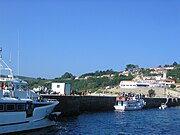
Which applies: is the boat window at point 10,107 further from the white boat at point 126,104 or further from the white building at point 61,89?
the white boat at point 126,104

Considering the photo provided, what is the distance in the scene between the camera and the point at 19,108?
133ft

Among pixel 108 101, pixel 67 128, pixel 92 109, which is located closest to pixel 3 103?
pixel 67 128

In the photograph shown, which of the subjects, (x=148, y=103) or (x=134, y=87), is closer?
(x=148, y=103)

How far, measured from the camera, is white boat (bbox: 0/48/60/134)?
3872cm

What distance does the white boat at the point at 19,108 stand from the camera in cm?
3872

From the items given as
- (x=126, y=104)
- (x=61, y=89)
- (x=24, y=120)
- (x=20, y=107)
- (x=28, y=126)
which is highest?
(x=61, y=89)

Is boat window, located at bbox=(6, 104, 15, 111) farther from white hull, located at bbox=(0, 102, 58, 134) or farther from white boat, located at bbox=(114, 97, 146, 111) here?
white boat, located at bbox=(114, 97, 146, 111)

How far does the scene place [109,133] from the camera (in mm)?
44656

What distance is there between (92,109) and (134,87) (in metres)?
114

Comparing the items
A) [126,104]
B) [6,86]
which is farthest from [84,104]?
[6,86]

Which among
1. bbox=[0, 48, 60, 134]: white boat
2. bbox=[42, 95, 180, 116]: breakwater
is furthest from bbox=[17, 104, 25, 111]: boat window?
bbox=[42, 95, 180, 116]: breakwater

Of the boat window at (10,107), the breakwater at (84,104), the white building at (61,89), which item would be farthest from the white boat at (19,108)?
the white building at (61,89)

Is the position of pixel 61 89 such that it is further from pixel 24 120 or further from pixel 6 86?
pixel 24 120

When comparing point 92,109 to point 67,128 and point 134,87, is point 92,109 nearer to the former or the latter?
point 67,128
